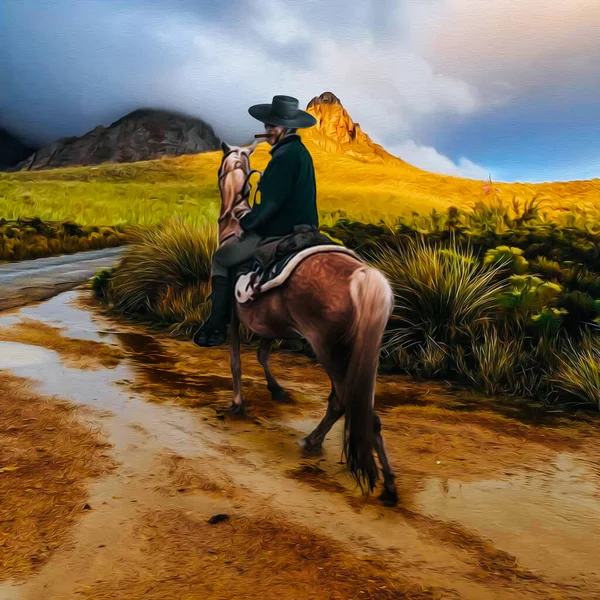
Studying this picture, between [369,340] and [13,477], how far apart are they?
1.71 meters

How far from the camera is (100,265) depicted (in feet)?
30.8

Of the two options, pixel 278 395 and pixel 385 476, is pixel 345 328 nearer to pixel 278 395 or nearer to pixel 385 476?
pixel 385 476

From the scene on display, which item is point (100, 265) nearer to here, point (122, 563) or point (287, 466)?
point (287, 466)

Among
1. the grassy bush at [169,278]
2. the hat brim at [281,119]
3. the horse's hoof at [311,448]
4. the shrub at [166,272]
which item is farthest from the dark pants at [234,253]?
the shrub at [166,272]

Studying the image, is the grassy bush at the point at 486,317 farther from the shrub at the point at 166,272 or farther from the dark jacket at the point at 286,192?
the dark jacket at the point at 286,192

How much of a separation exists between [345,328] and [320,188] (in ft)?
20.1

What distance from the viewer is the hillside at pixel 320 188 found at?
6812 mm

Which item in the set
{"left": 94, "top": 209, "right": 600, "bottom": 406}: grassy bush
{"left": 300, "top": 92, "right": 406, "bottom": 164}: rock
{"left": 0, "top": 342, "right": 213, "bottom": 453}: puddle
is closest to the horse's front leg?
{"left": 0, "top": 342, "right": 213, "bottom": 453}: puddle

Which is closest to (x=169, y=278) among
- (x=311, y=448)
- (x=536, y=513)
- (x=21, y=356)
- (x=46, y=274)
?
(x=21, y=356)

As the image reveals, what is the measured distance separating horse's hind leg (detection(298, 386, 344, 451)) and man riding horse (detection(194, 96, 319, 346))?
3.07 ft

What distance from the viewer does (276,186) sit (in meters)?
3.40

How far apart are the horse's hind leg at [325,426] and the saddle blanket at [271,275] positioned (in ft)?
2.07

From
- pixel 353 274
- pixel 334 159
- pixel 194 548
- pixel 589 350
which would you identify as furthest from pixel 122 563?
pixel 334 159

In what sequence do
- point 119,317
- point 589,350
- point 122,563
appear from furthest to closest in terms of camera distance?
point 119,317 < point 589,350 < point 122,563
